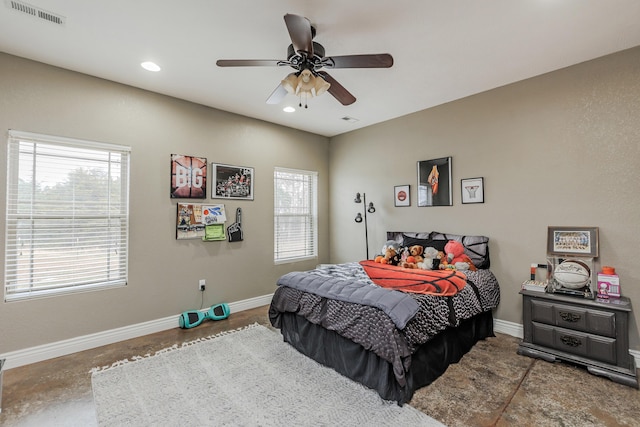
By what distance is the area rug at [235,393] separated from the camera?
→ 186cm

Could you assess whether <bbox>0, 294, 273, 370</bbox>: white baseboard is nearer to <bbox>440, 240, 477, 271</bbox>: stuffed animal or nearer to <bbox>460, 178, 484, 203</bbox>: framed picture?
<bbox>440, 240, 477, 271</bbox>: stuffed animal

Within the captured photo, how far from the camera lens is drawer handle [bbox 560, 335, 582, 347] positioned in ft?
7.93

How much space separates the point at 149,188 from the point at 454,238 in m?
3.65

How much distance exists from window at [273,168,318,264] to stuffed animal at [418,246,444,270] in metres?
2.20

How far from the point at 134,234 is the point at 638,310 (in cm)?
489

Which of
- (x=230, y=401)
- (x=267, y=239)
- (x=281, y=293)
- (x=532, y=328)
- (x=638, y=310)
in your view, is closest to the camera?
(x=230, y=401)

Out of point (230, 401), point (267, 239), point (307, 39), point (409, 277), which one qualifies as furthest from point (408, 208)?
point (230, 401)

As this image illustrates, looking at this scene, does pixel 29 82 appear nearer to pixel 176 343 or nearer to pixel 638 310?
pixel 176 343

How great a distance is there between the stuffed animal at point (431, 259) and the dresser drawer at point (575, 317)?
2.85ft

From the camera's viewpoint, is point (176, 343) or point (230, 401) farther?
point (176, 343)

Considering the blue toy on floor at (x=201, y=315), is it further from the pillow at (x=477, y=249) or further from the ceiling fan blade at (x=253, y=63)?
the pillow at (x=477, y=249)

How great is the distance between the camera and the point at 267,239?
4.38m

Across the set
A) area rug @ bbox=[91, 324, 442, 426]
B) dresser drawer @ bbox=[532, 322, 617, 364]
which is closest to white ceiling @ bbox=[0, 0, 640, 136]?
dresser drawer @ bbox=[532, 322, 617, 364]

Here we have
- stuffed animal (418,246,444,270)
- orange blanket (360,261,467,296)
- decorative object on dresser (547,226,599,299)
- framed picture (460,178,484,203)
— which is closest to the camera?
orange blanket (360,261,467,296)
